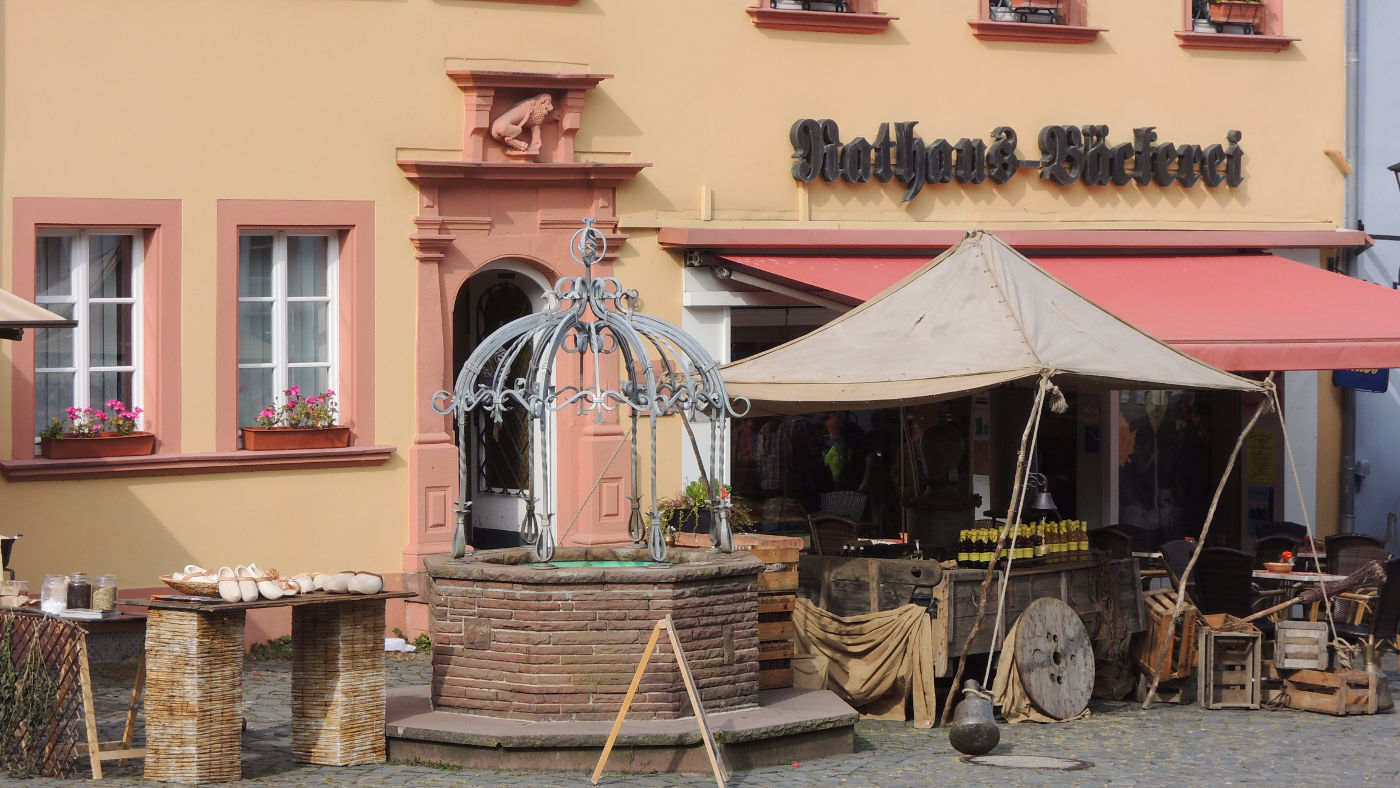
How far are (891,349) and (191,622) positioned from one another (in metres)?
4.63

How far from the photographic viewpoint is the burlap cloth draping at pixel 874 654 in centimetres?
1193

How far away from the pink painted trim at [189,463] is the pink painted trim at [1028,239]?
9.18 ft

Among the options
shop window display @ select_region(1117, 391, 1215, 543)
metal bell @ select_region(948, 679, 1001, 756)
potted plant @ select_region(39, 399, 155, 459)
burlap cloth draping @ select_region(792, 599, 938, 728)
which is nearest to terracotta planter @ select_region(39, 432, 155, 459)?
potted plant @ select_region(39, 399, 155, 459)

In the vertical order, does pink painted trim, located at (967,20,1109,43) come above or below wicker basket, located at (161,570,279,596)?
above

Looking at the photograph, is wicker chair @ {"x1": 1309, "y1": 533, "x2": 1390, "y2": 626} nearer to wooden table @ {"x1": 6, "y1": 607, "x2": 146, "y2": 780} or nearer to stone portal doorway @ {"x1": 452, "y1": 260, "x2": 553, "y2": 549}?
stone portal doorway @ {"x1": 452, "y1": 260, "x2": 553, "y2": 549}

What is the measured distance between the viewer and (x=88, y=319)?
45.6 ft

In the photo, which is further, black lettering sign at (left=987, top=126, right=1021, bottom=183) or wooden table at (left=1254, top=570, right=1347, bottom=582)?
black lettering sign at (left=987, top=126, right=1021, bottom=183)

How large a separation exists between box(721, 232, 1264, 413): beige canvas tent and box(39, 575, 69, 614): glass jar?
4181 millimetres

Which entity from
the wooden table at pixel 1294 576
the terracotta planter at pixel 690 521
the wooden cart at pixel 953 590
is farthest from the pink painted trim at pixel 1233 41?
the wooden cart at pixel 953 590

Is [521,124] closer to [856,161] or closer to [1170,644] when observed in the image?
[856,161]

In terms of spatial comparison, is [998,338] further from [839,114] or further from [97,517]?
[97,517]

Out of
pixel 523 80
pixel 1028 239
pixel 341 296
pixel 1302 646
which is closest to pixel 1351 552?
pixel 1302 646

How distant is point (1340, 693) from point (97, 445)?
25.4 ft

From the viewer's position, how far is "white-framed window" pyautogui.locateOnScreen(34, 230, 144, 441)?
13.8 m
